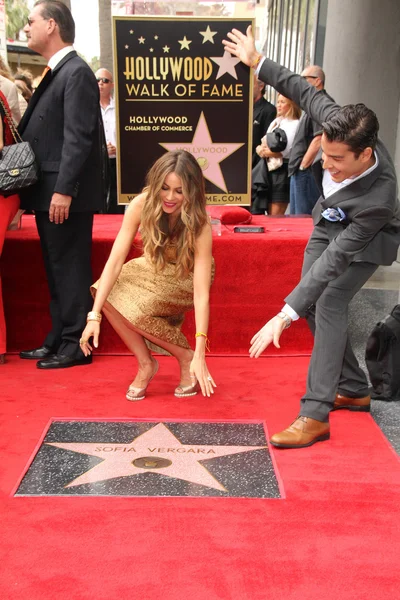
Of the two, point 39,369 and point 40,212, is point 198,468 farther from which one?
point 40,212

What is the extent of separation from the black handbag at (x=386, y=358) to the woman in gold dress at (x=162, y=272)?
856mm

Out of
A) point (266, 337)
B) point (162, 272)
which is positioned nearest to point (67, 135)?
point (162, 272)

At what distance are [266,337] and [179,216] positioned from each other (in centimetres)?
113

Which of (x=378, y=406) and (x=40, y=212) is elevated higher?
(x=40, y=212)

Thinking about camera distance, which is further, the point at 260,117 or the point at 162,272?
the point at 260,117

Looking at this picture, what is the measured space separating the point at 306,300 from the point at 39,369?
178 centimetres

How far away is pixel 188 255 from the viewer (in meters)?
3.30

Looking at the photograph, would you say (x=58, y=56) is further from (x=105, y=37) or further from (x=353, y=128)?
(x=105, y=37)

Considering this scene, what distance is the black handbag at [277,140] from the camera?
18.7 feet

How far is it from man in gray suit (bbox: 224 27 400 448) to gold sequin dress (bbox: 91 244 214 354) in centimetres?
61

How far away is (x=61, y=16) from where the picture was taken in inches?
144

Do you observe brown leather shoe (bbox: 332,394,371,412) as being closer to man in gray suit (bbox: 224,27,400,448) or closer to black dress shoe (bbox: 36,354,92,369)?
man in gray suit (bbox: 224,27,400,448)

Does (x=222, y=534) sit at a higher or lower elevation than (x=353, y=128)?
lower

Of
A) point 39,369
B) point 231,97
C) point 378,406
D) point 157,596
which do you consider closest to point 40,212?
point 39,369
